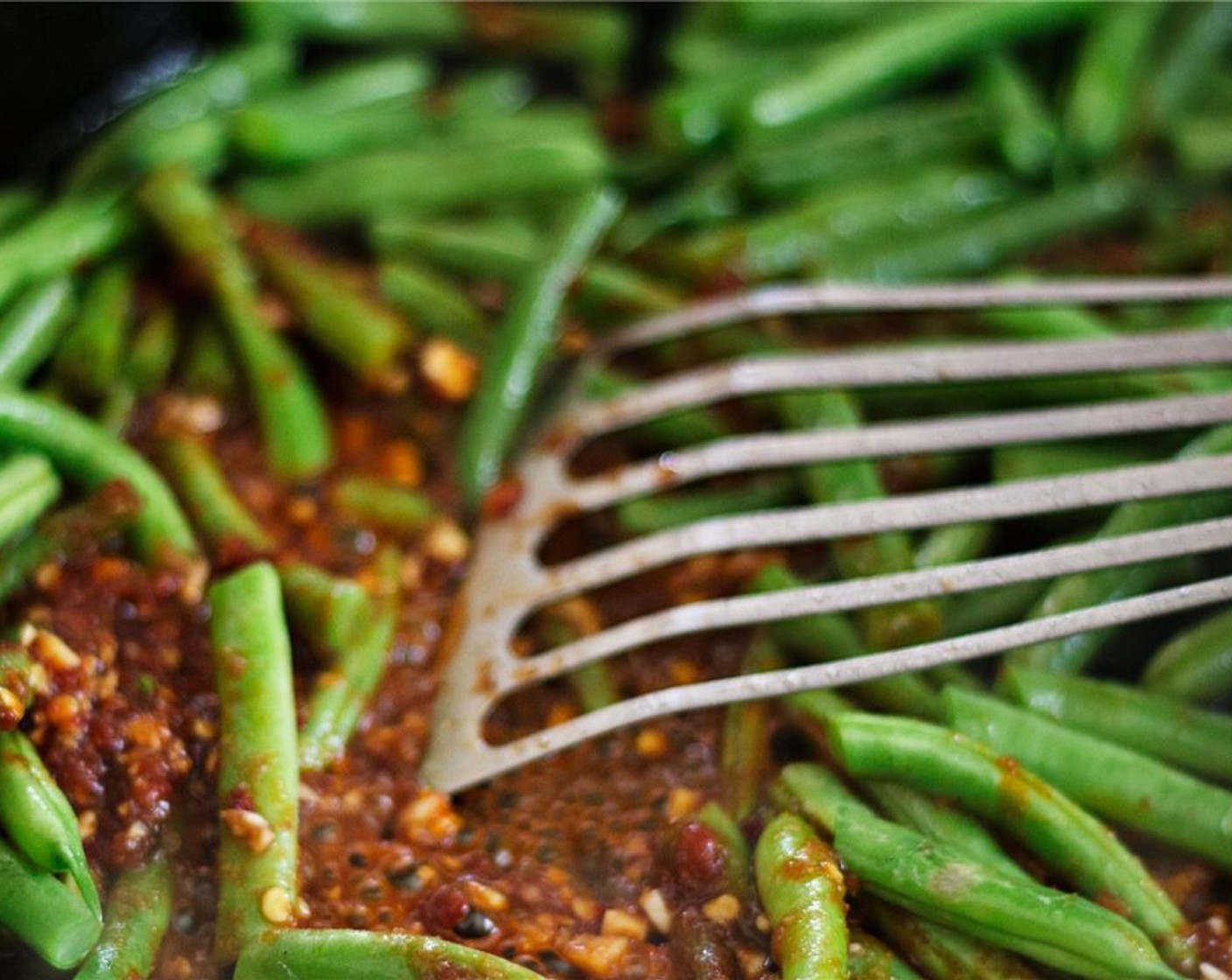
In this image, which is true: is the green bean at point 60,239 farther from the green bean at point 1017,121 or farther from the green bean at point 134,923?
the green bean at point 1017,121

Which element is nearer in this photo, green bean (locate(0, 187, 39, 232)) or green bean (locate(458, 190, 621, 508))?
green bean (locate(458, 190, 621, 508))

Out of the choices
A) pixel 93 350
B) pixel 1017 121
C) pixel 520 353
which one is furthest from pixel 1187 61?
pixel 93 350

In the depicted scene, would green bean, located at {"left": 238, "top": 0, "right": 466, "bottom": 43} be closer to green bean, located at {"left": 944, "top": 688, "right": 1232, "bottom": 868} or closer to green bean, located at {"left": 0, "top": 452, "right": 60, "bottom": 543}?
green bean, located at {"left": 0, "top": 452, "right": 60, "bottom": 543}

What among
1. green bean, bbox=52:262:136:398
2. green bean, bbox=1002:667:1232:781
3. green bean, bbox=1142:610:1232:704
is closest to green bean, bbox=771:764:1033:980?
green bean, bbox=1002:667:1232:781

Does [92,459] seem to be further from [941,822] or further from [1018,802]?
[1018,802]

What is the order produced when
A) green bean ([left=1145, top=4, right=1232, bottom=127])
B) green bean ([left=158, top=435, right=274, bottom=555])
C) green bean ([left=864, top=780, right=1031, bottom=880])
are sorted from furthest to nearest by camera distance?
green bean ([left=1145, top=4, right=1232, bottom=127]) → green bean ([left=158, top=435, right=274, bottom=555]) → green bean ([left=864, top=780, right=1031, bottom=880])

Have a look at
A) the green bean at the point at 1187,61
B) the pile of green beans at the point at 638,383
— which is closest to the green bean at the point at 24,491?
the pile of green beans at the point at 638,383

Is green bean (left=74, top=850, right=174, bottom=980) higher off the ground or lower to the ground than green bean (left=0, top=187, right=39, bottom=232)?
lower
